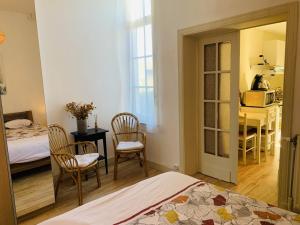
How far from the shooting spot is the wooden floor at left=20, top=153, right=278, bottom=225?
2.69 meters

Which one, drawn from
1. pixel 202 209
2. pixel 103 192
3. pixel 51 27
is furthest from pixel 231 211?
pixel 51 27

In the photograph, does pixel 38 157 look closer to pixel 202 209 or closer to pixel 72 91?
pixel 72 91

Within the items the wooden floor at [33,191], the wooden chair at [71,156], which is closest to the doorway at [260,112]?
the wooden chair at [71,156]

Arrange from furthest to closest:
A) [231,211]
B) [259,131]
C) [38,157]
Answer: [259,131]
[38,157]
[231,211]

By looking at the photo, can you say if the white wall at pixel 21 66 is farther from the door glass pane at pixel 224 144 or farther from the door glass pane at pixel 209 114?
the door glass pane at pixel 224 144

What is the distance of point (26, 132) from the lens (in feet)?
8.36

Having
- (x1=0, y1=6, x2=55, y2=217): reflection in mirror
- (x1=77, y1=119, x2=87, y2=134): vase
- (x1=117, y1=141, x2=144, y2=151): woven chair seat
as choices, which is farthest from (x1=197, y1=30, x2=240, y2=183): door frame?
(x1=0, y1=6, x2=55, y2=217): reflection in mirror

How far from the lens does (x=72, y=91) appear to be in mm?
3426

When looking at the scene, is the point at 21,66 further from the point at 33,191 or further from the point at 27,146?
the point at 33,191

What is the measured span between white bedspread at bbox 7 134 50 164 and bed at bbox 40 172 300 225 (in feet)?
4.41

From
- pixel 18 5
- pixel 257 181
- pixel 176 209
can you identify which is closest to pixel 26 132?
pixel 18 5

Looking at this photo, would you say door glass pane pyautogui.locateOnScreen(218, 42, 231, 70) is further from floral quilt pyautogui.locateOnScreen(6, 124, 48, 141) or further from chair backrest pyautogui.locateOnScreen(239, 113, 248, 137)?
floral quilt pyautogui.locateOnScreen(6, 124, 48, 141)

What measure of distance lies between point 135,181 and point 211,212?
2053 mm

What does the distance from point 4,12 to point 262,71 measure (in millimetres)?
4775
